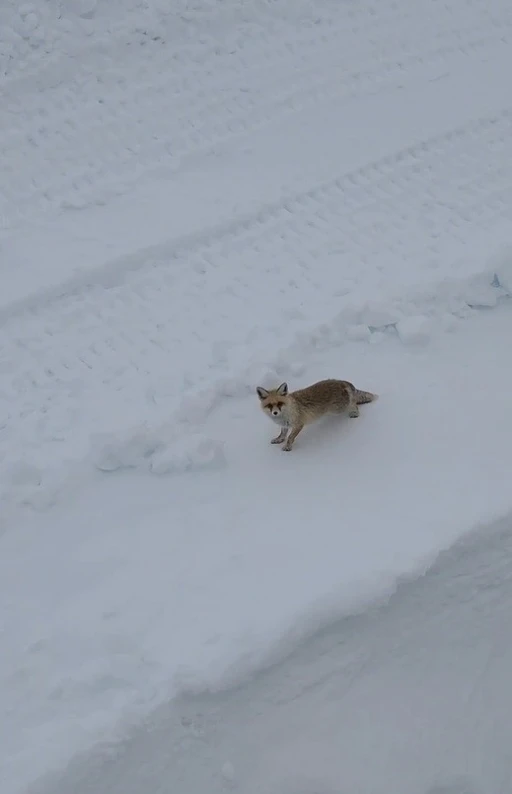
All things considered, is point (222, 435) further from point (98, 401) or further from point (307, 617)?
point (307, 617)

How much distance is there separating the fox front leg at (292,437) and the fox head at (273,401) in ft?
0.58

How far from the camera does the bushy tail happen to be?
190 inches

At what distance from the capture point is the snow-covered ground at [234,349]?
3750 mm

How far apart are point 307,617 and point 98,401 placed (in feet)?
6.29

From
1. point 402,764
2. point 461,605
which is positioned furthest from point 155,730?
point 461,605

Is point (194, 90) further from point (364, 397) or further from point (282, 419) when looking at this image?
point (282, 419)

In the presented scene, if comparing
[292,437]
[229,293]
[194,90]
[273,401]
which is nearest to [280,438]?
[292,437]

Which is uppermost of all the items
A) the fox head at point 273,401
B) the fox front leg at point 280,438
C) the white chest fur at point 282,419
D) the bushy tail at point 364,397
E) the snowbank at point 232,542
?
the fox head at point 273,401

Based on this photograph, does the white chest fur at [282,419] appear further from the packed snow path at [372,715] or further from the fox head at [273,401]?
the packed snow path at [372,715]

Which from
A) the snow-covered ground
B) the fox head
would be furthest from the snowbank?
the fox head

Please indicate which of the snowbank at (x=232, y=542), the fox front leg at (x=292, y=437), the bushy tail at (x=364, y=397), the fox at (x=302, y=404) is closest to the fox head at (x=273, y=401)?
the fox at (x=302, y=404)

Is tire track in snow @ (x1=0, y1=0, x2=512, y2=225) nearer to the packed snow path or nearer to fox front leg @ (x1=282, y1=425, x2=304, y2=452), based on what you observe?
fox front leg @ (x1=282, y1=425, x2=304, y2=452)

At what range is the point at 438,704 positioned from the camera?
3.91m

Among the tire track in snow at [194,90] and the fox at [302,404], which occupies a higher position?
the tire track in snow at [194,90]
